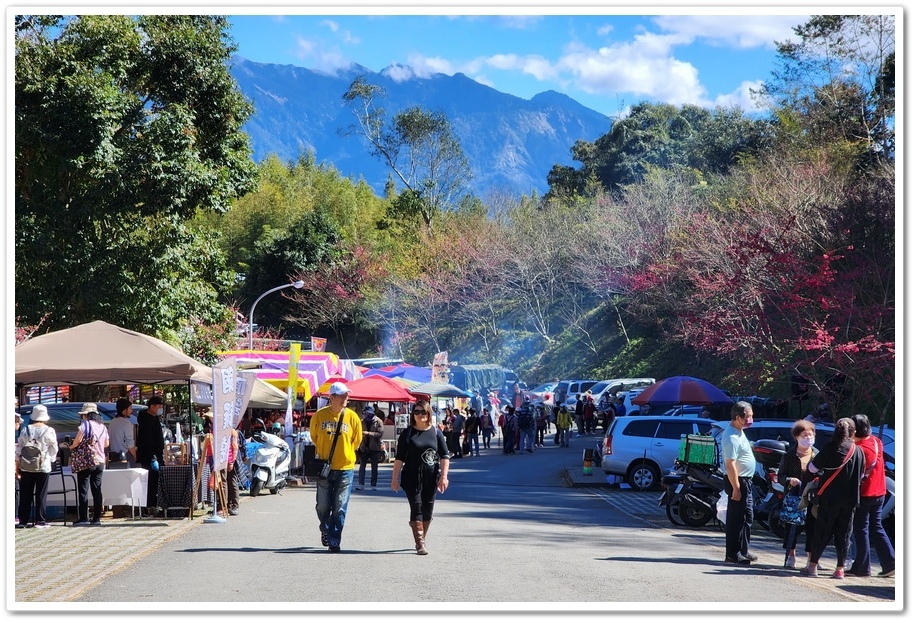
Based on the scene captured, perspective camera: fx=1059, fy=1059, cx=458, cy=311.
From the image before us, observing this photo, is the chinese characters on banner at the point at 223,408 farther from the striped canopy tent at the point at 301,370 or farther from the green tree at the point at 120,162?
the striped canopy tent at the point at 301,370

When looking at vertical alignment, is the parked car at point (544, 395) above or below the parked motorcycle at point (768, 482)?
above

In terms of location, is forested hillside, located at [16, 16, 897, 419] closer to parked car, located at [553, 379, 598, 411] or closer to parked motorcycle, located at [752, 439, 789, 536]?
parked car, located at [553, 379, 598, 411]

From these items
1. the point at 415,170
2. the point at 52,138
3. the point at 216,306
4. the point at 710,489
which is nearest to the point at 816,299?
the point at 710,489

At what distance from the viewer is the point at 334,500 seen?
11.0 m

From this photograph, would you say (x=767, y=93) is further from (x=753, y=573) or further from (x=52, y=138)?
(x=753, y=573)

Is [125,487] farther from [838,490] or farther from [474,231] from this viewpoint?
[474,231]

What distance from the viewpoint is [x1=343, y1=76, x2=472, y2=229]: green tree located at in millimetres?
63594

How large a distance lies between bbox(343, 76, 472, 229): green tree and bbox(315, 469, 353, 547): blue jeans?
175 feet

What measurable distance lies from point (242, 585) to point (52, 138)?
15.1 meters

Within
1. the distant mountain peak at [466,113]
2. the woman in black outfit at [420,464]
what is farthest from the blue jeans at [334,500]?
the distant mountain peak at [466,113]

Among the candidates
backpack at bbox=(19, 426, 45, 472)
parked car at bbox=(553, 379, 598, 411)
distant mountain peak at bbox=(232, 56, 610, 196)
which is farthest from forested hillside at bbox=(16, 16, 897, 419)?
distant mountain peak at bbox=(232, 56, 610, 196)

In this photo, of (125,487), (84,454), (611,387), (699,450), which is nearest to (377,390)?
(125,487)

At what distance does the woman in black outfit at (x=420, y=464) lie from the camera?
1073 cm

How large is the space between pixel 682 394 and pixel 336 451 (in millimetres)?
18762
